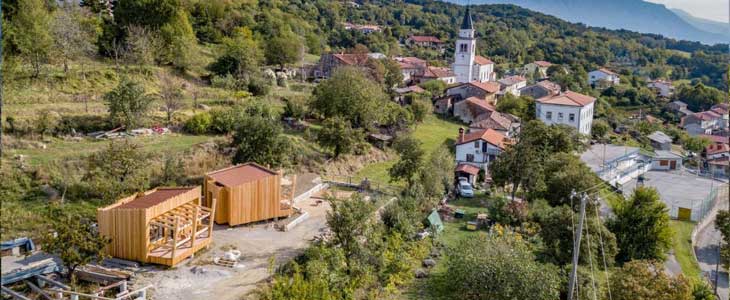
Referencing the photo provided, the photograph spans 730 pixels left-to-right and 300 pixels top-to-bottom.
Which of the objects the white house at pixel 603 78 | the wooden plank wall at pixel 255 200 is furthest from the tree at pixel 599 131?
the wooden plank wall at pixel 255 200

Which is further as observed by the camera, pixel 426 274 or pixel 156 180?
pixel 156 180

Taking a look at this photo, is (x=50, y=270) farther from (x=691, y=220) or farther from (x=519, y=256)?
(x=691, y=220)

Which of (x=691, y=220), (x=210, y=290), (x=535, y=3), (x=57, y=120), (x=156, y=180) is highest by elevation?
(x=535, y=3)

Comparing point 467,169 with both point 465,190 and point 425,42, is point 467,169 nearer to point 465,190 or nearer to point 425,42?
point 465,190

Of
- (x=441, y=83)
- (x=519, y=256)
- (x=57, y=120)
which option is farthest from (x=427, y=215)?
(x=441, y=83)

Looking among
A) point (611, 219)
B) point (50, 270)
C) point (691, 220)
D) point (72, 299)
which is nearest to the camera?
point (72, 299)

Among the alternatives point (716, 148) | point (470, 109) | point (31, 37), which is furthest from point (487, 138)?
point (716, 148)
